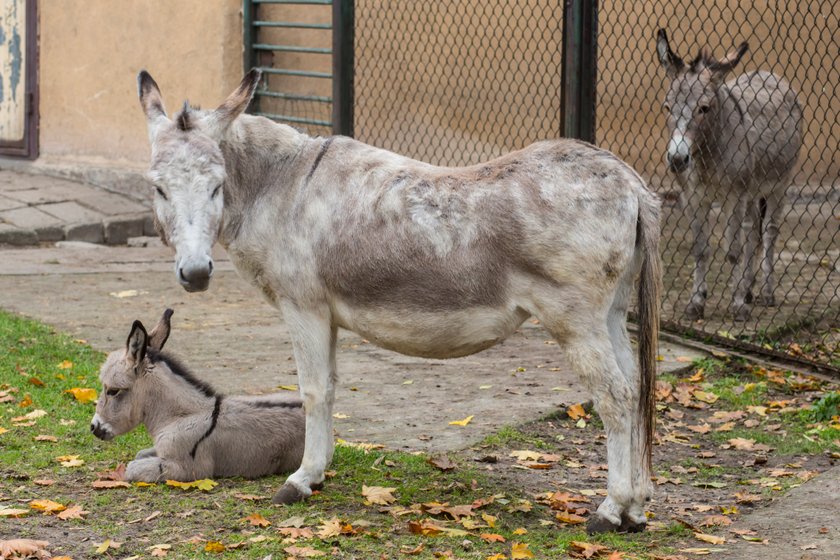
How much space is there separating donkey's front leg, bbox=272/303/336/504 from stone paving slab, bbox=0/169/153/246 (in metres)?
6.90

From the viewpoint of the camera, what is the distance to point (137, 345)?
5.66m

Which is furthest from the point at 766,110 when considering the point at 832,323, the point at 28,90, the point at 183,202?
the point at 28,90

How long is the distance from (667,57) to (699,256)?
142cm

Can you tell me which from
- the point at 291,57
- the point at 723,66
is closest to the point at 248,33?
the point at 291,57

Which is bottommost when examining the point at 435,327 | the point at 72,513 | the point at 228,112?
the point at 72,513

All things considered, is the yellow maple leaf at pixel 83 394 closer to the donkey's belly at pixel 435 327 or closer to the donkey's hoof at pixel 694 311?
the donkey's belly at pixel 435 327

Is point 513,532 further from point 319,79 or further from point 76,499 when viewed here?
point 319,79

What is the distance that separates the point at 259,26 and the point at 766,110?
5.13 metres

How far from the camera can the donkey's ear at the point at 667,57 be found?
862cm

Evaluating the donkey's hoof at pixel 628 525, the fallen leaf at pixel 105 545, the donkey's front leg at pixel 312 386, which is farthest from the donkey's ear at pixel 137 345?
the donkey's hoof at pixel 628 525

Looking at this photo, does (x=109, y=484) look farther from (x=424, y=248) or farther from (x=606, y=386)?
(x=606, y=386)

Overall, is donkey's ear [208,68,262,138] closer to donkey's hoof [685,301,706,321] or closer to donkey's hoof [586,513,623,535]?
donkey's hoof [586,513,623,535]

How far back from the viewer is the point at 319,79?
12391mm

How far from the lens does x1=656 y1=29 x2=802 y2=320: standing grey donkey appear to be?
879cm
